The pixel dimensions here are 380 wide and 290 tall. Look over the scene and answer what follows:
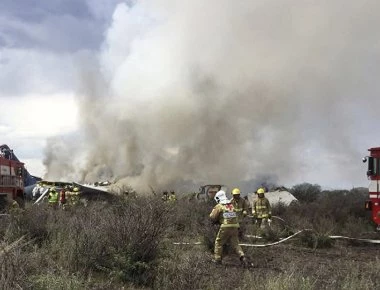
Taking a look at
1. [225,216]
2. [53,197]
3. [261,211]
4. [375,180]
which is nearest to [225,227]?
[225,216]

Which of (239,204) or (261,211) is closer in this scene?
(239,204)

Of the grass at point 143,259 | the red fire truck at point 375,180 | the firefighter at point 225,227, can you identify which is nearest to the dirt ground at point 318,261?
the grass at point 143,259

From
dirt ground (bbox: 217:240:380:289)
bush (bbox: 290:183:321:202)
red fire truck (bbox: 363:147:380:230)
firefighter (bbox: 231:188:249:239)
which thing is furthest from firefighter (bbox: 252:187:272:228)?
bush (bbox: 290:183:321:202)

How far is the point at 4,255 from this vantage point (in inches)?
220

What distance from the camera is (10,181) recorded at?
2062 centimetres

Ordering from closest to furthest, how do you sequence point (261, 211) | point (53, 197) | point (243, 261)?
point (243, 261) → point (261, 211) → point (53, 197)

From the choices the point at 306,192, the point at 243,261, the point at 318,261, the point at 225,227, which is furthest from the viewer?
the point at 306,192

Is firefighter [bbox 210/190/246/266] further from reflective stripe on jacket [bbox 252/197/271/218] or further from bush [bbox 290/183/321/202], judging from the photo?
bush [bbox 290/183/321/202]

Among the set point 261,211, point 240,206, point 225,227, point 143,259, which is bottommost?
point 143,259

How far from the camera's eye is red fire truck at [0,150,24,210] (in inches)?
760

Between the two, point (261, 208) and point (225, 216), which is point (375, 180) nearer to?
point (261, 208)

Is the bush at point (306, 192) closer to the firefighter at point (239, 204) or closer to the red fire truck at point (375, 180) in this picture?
the red fire truck at point (375, 180)

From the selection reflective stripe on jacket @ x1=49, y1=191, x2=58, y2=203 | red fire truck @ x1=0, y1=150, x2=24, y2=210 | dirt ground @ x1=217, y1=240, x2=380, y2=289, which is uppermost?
red fire truck @ x1=0, y1=150, x2=24, y2=210

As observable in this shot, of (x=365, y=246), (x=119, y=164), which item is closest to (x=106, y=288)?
(x=365, y=246)
